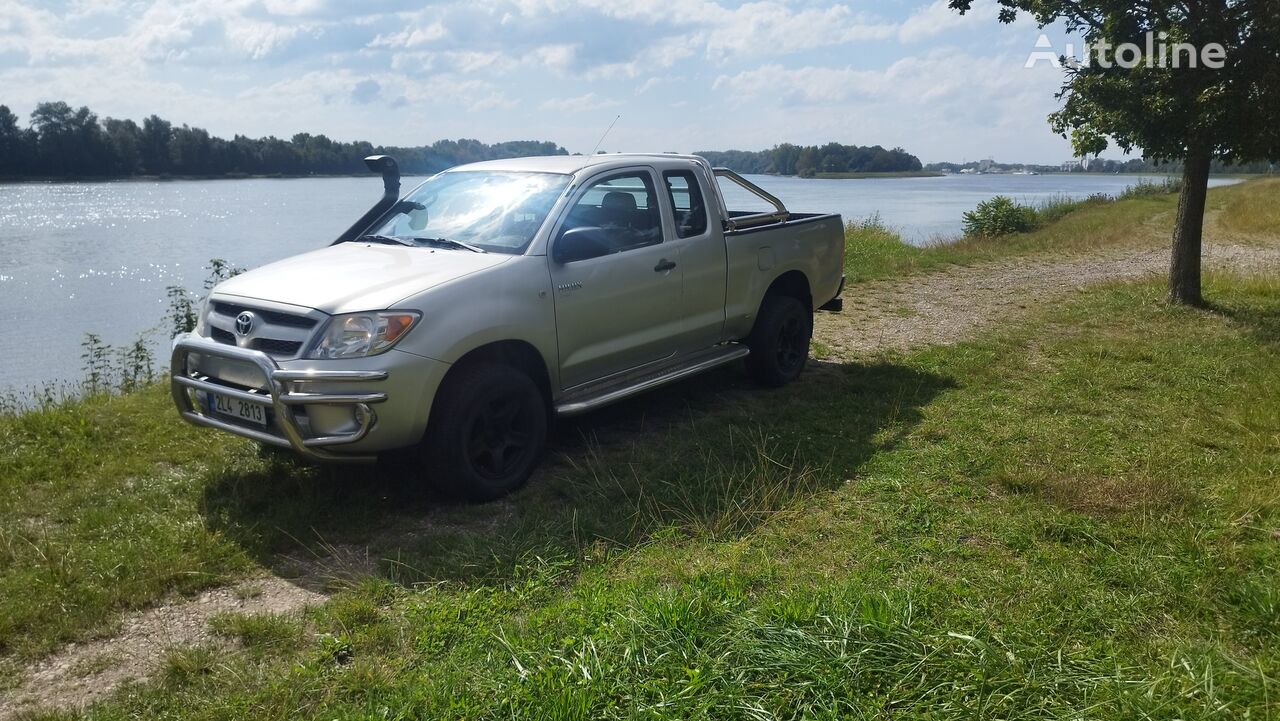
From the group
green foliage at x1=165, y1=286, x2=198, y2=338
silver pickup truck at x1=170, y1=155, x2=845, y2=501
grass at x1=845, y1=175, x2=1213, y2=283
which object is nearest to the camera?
silver pickup truck at x1=170, y1=155, x2=845, y2=501

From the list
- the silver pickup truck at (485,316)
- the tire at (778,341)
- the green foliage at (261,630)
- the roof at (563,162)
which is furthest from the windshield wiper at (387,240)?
the tire at (778,341)

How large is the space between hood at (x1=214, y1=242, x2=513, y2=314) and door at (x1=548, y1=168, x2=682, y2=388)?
47cm

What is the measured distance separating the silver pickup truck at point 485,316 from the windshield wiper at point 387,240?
0.07ft

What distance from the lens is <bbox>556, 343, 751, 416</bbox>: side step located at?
17.9 feet

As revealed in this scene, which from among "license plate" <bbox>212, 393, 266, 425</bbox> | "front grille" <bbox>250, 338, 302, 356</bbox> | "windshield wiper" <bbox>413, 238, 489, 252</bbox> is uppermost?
"windshield wiper" <bbox>413, 238, 489, 252</bbox>

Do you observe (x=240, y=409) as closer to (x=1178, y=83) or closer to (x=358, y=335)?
(x=358, y=335)

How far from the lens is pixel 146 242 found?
2195 centimetres

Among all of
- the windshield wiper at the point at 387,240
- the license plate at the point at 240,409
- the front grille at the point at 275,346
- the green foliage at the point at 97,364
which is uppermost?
the windshield wiper at the point at 387,240

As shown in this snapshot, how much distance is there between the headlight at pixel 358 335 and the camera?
14.7ft

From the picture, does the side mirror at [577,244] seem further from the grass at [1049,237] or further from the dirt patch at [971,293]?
the grass at [1049,237]

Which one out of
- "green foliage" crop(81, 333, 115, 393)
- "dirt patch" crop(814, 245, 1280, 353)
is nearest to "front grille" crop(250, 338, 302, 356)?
"green foliage" crop(81, 333, 115, 393)

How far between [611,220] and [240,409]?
2.59m

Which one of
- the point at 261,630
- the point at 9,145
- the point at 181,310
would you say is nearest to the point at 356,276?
the point at 261,630

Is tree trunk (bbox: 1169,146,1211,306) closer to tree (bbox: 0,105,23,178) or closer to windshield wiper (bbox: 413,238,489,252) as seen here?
windshield wiper (bbox: 413,238,489,252)
